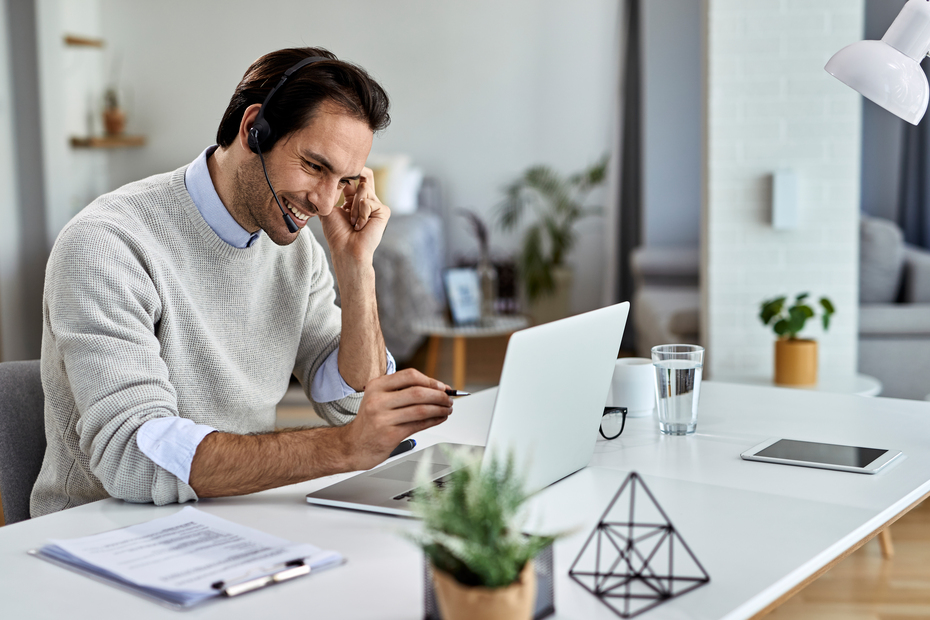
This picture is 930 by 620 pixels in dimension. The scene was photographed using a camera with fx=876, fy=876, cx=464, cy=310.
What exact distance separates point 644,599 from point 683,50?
468 centimetres

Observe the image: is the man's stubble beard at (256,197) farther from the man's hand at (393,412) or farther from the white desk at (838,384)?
the white desk at (838,384)

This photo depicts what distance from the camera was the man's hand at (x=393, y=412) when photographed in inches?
39.9

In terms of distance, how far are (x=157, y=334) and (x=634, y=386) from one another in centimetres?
73

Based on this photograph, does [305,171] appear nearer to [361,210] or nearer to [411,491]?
[361,210]

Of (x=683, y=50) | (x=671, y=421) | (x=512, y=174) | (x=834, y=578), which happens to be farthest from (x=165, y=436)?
(x=512, y=174)

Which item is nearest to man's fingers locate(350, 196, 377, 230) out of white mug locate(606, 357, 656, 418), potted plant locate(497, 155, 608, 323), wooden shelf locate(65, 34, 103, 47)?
white mug locate(606, 357, 656, 418)

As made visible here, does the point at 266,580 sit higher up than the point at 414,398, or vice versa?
the point at 414,398

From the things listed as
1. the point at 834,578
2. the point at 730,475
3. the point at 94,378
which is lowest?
the point at 834,578

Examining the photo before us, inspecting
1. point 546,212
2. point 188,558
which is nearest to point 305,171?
point 188,558

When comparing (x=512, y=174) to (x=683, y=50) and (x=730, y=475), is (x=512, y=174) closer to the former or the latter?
(x=683, y=50)

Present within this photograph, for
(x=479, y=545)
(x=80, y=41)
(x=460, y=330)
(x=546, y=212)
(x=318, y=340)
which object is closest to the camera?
(x=479, y=545)

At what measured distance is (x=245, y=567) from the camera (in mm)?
802

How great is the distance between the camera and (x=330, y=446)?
106 cm

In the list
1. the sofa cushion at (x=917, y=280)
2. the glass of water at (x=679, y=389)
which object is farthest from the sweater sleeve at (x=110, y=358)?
the sofa cushion at (x=917, y=280)
